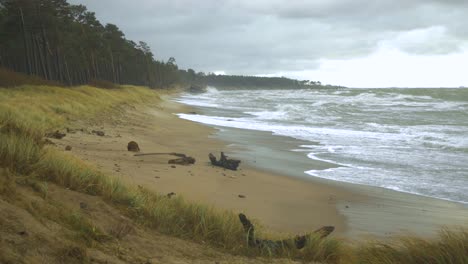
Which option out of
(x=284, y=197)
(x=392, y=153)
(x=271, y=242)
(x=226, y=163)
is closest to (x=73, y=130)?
(x=226, y=163)

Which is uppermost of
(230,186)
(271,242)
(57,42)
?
(57,42)

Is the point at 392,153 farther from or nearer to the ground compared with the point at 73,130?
nearer to the ground

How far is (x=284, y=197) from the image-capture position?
9719 mm

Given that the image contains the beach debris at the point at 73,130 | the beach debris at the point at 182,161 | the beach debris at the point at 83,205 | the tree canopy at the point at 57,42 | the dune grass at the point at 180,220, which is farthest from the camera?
the tree canopy at the point at 57,42

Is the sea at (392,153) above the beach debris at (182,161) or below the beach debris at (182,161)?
below

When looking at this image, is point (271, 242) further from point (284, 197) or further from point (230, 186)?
A: point (230, 186)

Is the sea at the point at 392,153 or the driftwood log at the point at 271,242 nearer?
the driftwood log at the point at 271,242

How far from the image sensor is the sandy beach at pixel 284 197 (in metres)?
7.91

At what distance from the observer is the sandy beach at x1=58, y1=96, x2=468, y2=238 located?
26.0 ft

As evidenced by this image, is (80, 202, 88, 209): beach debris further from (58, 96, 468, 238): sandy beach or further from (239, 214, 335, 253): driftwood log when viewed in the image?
(58, 96, 468, 238): sandy beach

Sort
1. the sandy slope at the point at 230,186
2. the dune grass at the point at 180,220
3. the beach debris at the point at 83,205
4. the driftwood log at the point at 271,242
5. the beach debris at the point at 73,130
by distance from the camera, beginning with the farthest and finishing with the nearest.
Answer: the beach debris at the point at 73,130
the sandy slope at the point at 230,186
the driftwood log at the point at 271,242
the beach debris at the point at 83,205
the dune grass at the point at 180,220

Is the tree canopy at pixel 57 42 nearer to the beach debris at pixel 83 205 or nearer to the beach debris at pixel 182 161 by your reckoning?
the beach debris at pixel 182 161

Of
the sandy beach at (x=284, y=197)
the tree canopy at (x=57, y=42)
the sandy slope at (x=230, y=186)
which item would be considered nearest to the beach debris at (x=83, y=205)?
the sandy beach at (x=284, y=197)

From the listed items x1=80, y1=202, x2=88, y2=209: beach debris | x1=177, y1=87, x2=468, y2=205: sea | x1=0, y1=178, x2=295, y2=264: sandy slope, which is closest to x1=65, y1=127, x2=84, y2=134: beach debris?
x1=177, y1=87, x2=468, y2=205: sea
